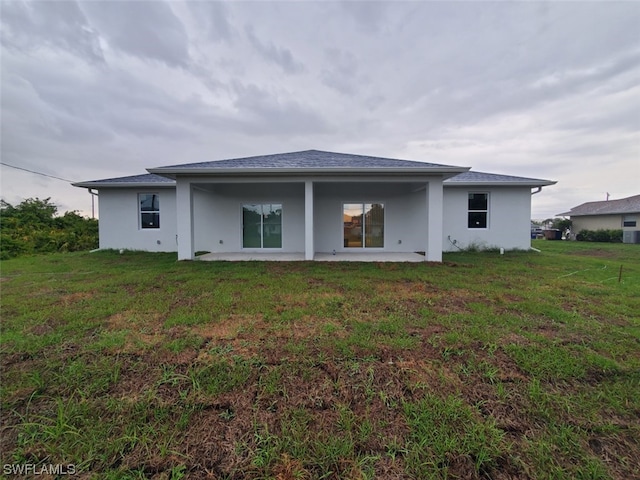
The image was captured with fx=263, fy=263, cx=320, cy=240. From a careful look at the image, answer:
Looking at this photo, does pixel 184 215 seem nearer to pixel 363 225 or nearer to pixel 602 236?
pixel 363 225

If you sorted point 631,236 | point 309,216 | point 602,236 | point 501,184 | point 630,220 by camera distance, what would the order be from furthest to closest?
point 630,220
point 602,236
point 631,236
point 501,184
point 309,216

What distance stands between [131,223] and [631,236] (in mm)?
30207

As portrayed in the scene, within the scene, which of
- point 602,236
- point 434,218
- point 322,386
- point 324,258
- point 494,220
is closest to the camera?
point 322,386

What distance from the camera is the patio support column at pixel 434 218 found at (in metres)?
8.23

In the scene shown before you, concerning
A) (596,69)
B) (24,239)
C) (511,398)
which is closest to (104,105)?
(24,239)

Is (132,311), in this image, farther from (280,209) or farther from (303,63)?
(303,63)

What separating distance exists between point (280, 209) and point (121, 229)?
22.7 ft

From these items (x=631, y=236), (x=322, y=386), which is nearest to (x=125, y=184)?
(x=322, y=386)

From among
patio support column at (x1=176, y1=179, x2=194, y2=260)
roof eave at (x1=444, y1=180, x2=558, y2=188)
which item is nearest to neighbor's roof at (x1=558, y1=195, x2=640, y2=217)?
roof eave at (x1=444, y1=180, x2=558, y2=188)

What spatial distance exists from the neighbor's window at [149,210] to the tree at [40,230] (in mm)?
5597

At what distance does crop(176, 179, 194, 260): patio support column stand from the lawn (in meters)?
3.84

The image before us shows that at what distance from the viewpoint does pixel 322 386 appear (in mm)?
2281

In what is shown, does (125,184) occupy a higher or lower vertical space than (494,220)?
higher

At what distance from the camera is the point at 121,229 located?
11.2 m
